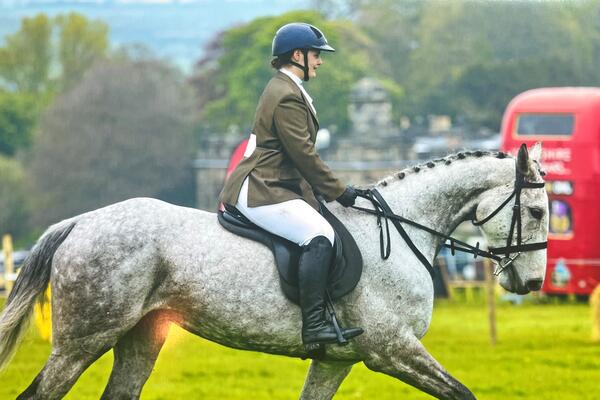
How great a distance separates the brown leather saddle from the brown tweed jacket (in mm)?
197

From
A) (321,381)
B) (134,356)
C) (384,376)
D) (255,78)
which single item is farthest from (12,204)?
(321,381)

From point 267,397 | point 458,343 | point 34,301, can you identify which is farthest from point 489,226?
point 458,343

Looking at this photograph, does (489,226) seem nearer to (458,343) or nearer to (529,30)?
(458,343)

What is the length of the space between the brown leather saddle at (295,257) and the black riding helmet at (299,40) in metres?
1.33

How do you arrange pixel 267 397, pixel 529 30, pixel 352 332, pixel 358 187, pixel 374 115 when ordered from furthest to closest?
pixel 374 115 < pixel 529 30 < pixel 267 397 < pixel 358 187 < pixel 352 332

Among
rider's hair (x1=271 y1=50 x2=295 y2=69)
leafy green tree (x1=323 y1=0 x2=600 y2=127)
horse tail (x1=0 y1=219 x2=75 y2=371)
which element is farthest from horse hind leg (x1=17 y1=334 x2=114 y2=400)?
leafy green tree (x1=323 y1=0 x2=600 y2=127)

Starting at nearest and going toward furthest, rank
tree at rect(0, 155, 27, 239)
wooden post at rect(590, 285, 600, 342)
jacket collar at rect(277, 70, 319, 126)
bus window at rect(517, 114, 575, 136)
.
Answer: jacket collar at rect(277, 70, 319, 126) < wooden post at rect(590, 285, 600, 342) < bus window at rect(517, 114, 575, 136) < tree at rect(0, 155, 27, 239)

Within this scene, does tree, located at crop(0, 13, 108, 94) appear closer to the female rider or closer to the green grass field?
the green grass field

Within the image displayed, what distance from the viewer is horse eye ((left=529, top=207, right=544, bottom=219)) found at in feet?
36.2

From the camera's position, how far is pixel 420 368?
35.1 ft

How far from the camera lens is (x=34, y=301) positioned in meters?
10.6

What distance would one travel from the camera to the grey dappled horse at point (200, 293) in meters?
10.4

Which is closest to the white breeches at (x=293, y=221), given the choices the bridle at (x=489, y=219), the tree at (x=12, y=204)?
the bridle at (x=489, y=219)

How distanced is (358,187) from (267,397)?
6.79 m
